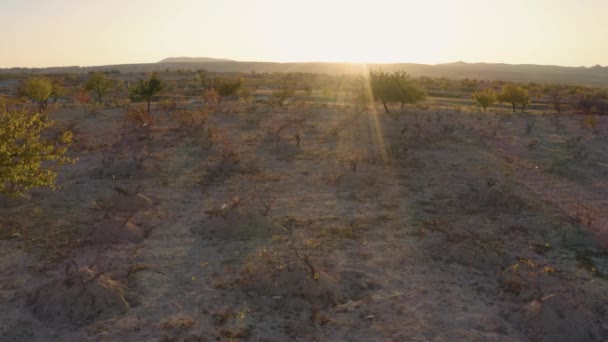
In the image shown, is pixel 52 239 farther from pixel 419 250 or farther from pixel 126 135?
pixel 126 135

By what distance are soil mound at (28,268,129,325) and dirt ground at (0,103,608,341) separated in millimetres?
27

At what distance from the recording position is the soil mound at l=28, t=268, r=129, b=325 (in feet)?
26.4

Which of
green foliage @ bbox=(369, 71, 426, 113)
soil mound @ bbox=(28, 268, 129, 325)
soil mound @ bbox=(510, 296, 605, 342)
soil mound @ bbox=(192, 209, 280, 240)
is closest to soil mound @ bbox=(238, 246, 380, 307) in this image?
soil mound @ bbox=(192, 209, 280, 240)

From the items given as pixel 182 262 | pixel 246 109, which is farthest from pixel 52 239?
pixel 246 109

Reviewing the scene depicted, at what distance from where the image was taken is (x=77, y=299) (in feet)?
27.0

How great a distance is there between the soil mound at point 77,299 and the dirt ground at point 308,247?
27 millimetres

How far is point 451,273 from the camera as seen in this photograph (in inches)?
390

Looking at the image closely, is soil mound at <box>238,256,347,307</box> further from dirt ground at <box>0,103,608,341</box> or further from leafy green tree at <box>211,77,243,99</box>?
leafy green tree at <box>211,77,243,99</box>

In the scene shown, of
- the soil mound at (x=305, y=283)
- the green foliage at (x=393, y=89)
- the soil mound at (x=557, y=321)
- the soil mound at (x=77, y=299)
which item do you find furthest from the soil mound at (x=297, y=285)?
the green foliage at (x=393, y=89)

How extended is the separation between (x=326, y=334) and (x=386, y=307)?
53.9 inches

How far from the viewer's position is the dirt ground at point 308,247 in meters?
8.02

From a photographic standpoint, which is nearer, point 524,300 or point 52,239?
point 524,300

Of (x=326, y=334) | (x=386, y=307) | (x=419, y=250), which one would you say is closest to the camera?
(x=326, y=334)

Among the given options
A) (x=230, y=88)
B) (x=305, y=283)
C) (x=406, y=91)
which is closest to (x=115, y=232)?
(x=305, y=283)
